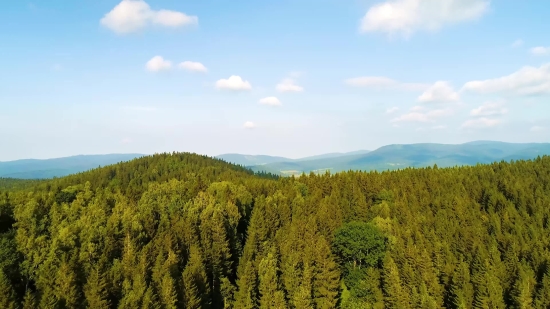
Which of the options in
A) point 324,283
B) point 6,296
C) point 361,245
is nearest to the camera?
point 6,296

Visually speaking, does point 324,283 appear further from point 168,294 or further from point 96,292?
point 96,292

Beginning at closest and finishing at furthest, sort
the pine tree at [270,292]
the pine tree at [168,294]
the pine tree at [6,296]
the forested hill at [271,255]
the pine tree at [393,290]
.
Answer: the pine tree at [6,296] < the pine tree at [168,294] < the forested hill at [271,255] < the pine tree at [270,292] < the pine tree at [393,290]

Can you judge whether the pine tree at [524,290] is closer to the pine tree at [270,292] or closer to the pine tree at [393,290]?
the pine tree at [393,290]

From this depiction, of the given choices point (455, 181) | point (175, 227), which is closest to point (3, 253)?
point (175, 227)

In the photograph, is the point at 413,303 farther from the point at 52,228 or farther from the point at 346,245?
the point at 52,228

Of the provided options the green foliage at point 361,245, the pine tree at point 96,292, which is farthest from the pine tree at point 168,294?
the green foliage at point 361,245

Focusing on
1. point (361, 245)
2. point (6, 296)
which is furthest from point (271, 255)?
point (6, 296)

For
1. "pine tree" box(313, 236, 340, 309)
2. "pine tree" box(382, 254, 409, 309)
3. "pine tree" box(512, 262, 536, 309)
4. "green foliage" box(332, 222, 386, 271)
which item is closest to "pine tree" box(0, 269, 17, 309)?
"pine tree" box(313, 236, 340, 309)

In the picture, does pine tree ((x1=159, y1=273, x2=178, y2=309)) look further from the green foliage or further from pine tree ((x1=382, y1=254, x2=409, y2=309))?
the green foliage
